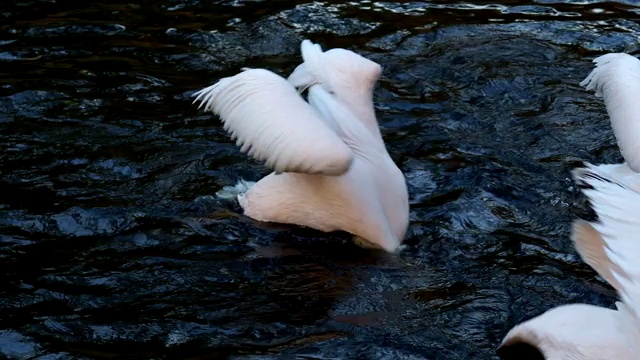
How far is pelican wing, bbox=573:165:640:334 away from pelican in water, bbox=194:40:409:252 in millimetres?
992

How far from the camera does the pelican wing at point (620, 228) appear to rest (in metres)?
3.43

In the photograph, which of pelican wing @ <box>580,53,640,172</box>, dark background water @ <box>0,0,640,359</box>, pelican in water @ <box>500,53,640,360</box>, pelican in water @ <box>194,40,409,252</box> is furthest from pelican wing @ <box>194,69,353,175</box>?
pelican wing @ <box>580,53,640,172</box>

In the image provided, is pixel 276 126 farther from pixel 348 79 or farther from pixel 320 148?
pixel 348 79

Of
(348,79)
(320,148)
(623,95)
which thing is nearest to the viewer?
(320,148)

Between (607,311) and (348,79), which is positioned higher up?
(348,79)

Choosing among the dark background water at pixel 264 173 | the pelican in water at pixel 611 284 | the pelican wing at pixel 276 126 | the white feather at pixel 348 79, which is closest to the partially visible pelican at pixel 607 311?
the pelican in water at pixel 611 284

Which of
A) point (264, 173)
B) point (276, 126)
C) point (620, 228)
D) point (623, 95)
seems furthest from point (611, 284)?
point (264, 173)

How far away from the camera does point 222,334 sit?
162 inches

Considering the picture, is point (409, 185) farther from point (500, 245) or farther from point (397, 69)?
point (397, 69)

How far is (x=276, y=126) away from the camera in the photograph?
4617mm

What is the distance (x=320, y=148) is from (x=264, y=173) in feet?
4.06

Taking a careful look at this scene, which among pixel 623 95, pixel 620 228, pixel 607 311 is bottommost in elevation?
pixel 607 311

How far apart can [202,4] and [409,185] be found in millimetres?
2940

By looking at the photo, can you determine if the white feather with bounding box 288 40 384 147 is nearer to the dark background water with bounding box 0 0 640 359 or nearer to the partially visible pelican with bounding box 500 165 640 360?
the dark background water with bounding box 0 0 640 359
